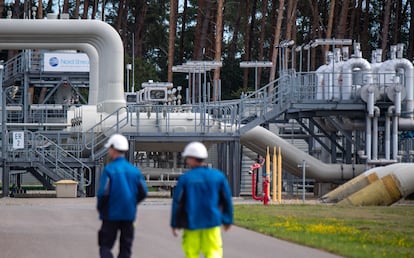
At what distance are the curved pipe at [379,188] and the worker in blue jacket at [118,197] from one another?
21.7m

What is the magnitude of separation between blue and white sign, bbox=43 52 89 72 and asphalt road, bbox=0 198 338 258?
94.6 ft

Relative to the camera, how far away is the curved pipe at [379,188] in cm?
3684

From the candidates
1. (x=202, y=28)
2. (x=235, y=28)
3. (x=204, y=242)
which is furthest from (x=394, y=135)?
(x=235, y=28)

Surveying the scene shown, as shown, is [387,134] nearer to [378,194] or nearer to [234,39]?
[378,194]

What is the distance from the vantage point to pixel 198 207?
1427 cm

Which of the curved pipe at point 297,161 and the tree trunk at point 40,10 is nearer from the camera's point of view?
the curved pipe at point 297,161

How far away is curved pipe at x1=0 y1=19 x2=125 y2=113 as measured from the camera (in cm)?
4753

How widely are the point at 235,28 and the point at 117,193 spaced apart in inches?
3153

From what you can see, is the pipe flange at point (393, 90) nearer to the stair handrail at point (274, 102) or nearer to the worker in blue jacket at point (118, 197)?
the stair handrail at point (274, 102)

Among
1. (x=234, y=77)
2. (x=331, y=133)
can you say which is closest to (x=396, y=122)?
(x=331, y=133)

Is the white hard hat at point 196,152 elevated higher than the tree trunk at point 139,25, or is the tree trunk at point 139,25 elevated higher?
the tree trunk at point 139,25

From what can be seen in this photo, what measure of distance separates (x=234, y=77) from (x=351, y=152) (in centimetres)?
4383

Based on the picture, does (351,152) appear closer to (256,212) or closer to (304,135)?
(304,135)

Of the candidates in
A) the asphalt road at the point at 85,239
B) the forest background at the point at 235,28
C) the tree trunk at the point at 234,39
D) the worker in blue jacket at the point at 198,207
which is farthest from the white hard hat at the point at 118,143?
the tree trunk at the point at 234,39
